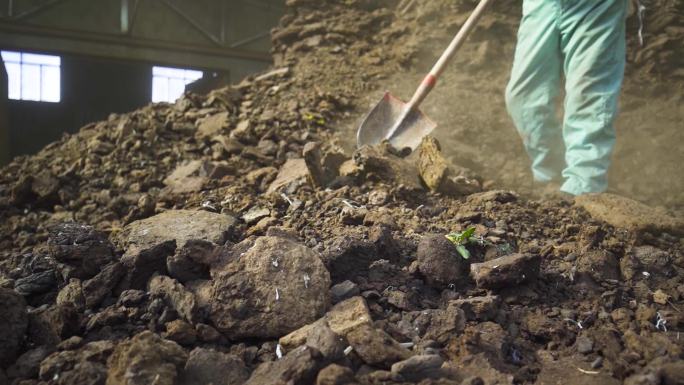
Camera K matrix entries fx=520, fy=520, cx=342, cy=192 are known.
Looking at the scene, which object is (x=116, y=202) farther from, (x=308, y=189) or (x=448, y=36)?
(x=448, y=36)

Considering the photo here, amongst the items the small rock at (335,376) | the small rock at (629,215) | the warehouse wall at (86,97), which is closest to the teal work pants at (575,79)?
the small rock at (629,215)

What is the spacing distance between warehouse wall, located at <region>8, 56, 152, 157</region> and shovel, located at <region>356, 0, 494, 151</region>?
392 inches

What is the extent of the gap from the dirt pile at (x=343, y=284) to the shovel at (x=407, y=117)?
47 cm

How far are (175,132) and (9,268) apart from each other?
2027 millimetres

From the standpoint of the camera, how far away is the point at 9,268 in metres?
2.03

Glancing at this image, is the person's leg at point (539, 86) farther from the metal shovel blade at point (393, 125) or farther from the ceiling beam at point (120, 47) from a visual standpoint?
the ceiling beam at point (120, 47)

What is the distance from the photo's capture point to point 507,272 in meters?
1.61

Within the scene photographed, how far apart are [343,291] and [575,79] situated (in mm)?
2077

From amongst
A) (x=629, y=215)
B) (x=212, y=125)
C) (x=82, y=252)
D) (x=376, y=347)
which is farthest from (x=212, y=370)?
(x=212, y=125)

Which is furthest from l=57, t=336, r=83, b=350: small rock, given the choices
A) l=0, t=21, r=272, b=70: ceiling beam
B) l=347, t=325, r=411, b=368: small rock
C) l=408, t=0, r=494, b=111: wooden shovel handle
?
l=0, t=21, r=272, b=70: ceiling beam

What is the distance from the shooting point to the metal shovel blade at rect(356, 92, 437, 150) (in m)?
3.23

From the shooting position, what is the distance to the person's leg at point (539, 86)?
296 centimetres

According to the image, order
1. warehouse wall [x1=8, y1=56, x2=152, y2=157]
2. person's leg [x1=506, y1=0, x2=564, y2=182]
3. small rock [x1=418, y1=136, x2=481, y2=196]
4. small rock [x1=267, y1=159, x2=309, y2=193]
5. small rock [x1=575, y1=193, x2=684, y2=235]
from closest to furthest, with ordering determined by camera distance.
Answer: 1. small rock [x1=575, y1=193, x2=684, y2=235]
2. small rock [x1=418, y1=136, x2=481, y2=196]
3. small rock [x1=267, y1=159, x2=309, y2=193]
4. person's leg [x1=506, y1=0, x2=564, y2=182]
5. warehouse wall [x1=8, y1=56, x2=152, y2=157]

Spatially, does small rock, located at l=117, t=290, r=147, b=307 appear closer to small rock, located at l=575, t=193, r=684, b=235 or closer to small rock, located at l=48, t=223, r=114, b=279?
small rock, located at l=48, t=223, r=114, b=279
